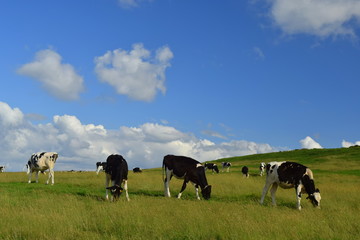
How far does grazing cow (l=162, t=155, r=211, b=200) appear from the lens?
2017 centimetres

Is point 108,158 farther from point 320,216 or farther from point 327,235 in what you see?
point 327,235

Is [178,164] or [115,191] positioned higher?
[178,164]

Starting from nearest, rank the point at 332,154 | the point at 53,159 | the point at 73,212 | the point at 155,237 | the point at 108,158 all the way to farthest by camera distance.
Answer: the point at 155,237
the point at 73,212
the point at 108,158
the point at 53,159
the point at 332,154

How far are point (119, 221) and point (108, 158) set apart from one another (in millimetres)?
8714

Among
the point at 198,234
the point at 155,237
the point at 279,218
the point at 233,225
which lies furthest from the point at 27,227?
the point at 279,218

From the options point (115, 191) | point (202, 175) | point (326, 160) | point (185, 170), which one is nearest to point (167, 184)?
point (185, 170)

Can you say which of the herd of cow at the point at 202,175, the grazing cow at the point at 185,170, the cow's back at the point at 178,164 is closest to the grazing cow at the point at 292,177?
the herd of cow at the point at 202,175

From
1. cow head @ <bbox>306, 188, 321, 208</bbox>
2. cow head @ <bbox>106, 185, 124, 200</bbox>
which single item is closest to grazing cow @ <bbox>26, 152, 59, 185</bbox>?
cow head @ <bbox>106, 185, 124, 200</bbox>

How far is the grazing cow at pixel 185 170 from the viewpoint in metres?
20.2

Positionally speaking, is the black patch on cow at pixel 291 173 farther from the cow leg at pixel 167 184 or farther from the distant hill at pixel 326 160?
the distant hill at pixel 326 160

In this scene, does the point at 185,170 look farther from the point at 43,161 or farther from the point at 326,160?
the point at 326,160

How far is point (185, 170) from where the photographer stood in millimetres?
20547

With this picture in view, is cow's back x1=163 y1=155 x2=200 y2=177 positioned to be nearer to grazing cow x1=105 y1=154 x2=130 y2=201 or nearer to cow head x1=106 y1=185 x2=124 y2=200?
grazing cow x1=105 y1=154 x2=130 y2=201

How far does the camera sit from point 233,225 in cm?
1027
